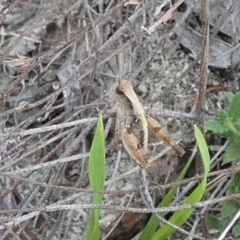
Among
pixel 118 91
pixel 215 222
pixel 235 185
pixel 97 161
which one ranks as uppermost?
pixel 118 91

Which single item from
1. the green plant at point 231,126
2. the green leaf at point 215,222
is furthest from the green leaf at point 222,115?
the green leaf at point 215,222

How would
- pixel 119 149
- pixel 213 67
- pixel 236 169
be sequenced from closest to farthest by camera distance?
pixel 236 169 < pixel 119 149 < pixel 213 67

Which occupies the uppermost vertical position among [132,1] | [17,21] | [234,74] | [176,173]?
[132,1]

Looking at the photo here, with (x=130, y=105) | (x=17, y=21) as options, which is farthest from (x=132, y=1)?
(x=17, y=21)

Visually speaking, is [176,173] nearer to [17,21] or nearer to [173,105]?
[173,105]

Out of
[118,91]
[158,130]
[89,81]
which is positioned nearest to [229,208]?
[158,130]

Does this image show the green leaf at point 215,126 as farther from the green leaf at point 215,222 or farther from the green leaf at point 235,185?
the green leaf at point 215,222

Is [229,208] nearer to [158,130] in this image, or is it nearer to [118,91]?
[158,130]
